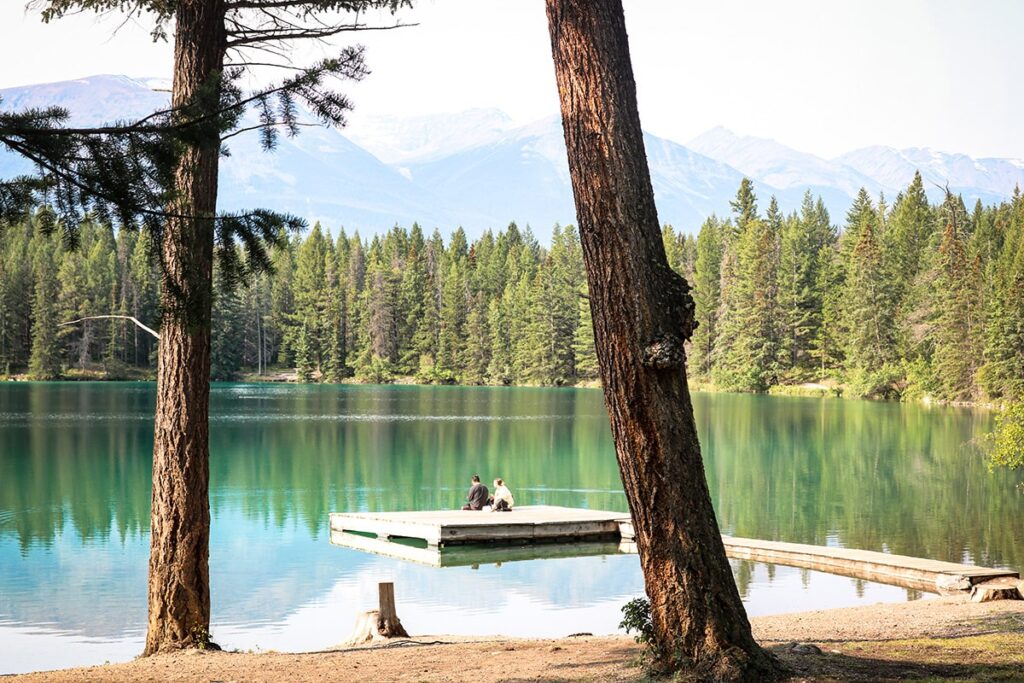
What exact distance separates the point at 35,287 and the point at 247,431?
50037 millimetres

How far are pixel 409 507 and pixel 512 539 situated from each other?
228 inches

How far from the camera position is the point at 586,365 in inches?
3499

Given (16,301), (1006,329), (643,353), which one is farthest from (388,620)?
(16,301)

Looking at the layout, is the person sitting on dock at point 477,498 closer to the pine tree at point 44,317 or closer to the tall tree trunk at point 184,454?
the tall tree trunk at point 184,454

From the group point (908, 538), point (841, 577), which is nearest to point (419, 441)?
point (908, 538)

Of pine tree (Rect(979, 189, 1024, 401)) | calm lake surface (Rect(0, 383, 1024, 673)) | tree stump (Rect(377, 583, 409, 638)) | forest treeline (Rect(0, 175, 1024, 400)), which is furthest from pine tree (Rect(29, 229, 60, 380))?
tree stump (Rect(377, 583, 409, 638))

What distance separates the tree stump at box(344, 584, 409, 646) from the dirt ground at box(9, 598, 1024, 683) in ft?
0.82

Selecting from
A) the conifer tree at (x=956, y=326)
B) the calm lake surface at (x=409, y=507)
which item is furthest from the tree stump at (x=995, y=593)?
the conifer tree at (x=956, y=326)

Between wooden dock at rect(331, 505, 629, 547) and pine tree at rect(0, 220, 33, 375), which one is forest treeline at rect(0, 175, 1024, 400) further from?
wooden dock at rect(331, 505, 629, 547)

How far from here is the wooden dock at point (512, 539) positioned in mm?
16391

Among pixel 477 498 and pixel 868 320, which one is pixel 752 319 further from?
pixel 477 498

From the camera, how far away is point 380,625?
983 centimetres

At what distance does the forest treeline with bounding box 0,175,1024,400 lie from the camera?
201ft

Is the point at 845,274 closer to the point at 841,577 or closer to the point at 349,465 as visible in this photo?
the point at 349,465
